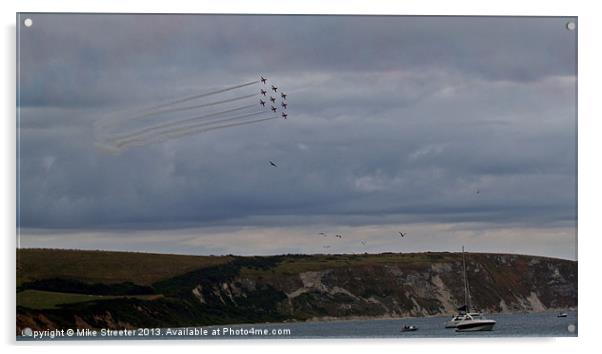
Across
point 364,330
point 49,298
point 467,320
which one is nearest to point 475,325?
point 467,320

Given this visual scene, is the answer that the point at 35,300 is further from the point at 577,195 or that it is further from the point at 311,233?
the point at 577,195

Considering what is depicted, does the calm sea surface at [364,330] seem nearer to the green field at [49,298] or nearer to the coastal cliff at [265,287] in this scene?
the coastal cliff at [265,287]

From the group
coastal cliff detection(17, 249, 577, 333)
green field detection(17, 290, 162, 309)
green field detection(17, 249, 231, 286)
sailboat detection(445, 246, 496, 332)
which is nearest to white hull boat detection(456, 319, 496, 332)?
sailboat detection(445, 246, 496, 332)

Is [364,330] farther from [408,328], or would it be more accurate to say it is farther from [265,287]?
[265,287]

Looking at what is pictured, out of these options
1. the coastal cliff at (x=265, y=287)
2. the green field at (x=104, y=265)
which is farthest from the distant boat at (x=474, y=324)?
the green field at (x=104, y=265)

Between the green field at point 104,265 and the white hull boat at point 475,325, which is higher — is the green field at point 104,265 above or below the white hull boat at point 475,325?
above
